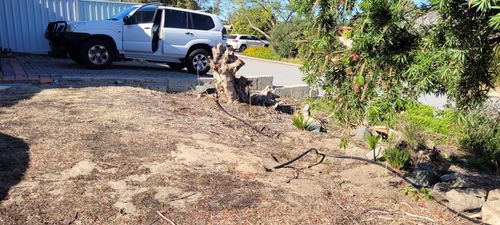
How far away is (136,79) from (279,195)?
258 inches

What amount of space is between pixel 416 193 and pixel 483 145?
12.6 feet

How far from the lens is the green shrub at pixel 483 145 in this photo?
694 cm

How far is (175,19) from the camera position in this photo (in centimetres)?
1198

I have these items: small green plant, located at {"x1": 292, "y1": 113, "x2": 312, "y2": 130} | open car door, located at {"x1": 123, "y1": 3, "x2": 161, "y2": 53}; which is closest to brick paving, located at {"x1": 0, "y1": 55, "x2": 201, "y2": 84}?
open car door, located at {"x1": 123, "y1": 3, "x2": 161, "y2": 53}

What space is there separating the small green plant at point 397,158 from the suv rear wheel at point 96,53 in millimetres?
7983

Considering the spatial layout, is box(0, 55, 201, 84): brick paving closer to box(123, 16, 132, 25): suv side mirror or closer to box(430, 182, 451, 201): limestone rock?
box(123, 16, 132, 25): suv side mirror

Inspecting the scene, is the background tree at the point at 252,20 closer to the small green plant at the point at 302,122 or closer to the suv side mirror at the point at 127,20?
the suv side mirror at the point at 127,20

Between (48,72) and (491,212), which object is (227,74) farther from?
(491,212)

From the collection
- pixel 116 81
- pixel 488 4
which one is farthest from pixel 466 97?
pixel 116 81

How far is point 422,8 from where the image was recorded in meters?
2.65

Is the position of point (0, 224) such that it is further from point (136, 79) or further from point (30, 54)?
point (30, 54)

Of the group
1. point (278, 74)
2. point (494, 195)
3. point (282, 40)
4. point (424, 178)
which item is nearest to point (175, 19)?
point (278, 74)

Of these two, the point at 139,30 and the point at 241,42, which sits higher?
the point at 139,30

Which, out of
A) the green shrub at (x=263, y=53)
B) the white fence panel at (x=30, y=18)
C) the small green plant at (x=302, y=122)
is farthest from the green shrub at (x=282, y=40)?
the small green plant at (x=302, y=122)
